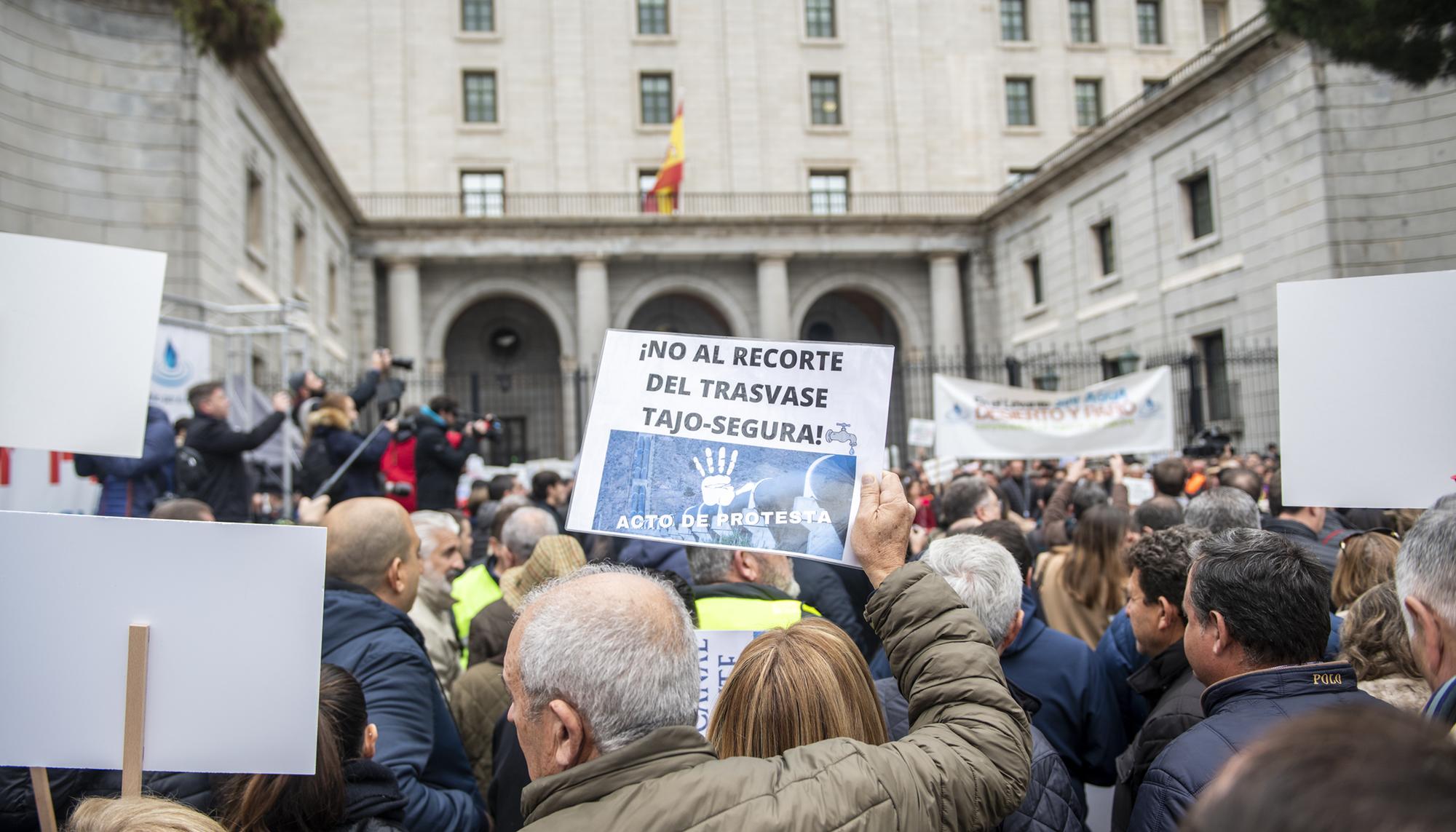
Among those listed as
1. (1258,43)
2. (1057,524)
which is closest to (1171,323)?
(1258,43)

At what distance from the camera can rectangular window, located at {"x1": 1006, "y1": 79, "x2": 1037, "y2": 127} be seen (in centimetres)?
3506

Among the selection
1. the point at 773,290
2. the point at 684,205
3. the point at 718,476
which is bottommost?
the point at 718,476

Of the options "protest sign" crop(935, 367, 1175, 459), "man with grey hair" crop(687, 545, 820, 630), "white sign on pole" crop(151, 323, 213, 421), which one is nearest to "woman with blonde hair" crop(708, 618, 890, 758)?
"man with grey hair" crop(687, 545, 820, 630)

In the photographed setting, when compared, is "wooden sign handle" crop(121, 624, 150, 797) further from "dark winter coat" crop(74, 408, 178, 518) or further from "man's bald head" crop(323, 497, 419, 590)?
"dark winter coat" crop(74, 408, 178, 518)

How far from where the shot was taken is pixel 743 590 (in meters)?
3.66

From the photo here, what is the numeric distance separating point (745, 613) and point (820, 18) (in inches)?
1347

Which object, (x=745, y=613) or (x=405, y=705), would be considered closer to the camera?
(x=405, y=705)

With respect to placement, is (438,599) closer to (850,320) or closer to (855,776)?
(855,776)

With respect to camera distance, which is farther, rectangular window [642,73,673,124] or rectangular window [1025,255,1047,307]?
rectangular window [642,73,673,124]

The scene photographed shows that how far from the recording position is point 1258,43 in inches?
768

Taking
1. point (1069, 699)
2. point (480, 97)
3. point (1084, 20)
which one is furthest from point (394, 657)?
point (1084, 20)

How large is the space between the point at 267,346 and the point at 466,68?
1660 cm

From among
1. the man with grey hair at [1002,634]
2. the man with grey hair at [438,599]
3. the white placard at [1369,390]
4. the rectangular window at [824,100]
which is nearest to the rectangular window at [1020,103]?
the rectangular window at [824,100]

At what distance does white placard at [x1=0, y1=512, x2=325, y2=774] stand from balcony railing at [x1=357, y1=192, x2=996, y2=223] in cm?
2912
